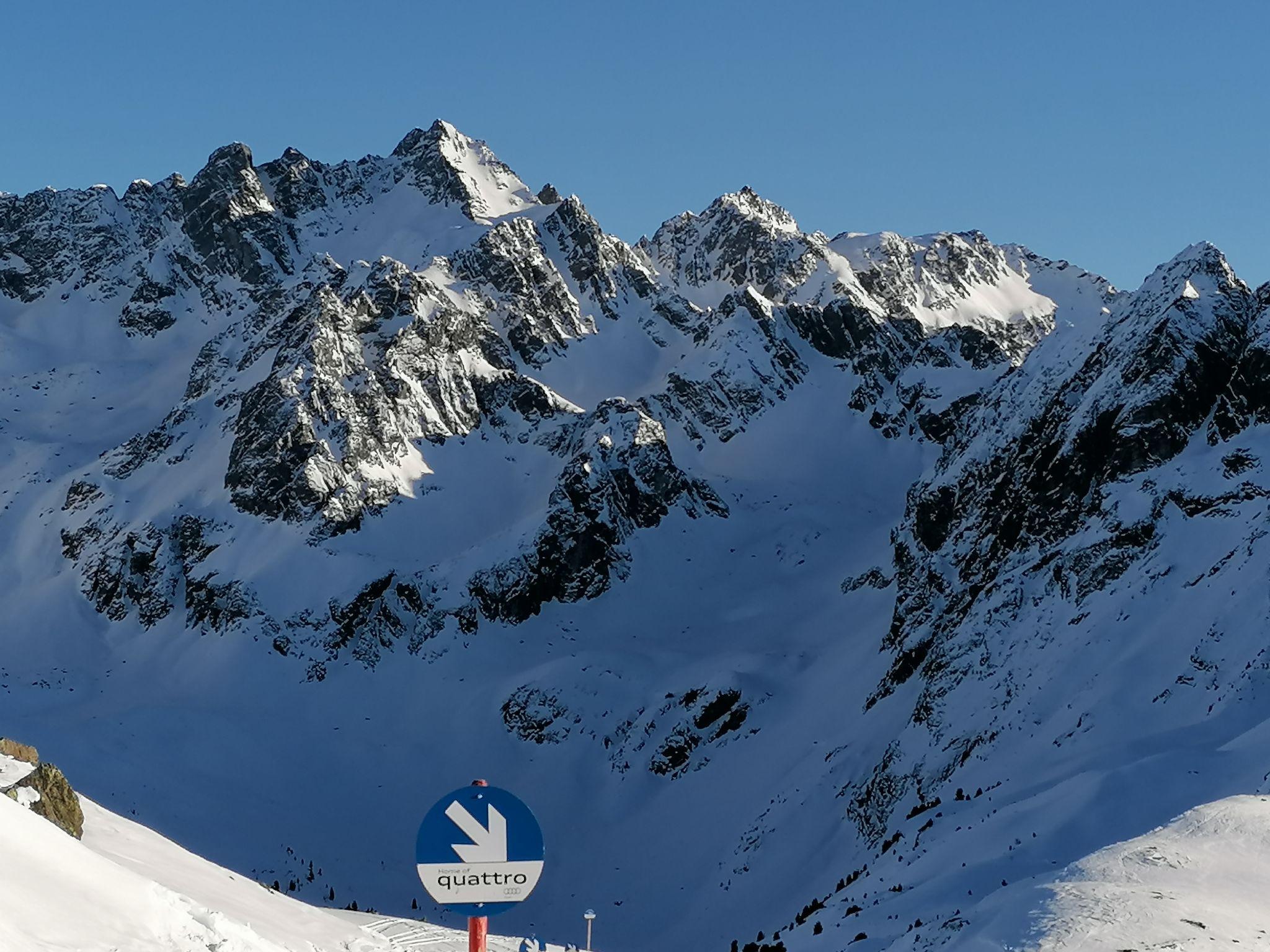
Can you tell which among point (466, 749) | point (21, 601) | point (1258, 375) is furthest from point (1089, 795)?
point (21, 601)

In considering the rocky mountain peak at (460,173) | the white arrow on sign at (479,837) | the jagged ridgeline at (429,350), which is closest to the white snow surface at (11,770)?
the white arrow on sign at (479,837)

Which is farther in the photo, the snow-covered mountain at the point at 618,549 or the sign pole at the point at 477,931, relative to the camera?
the snow-covered mountain at the point at 618,549

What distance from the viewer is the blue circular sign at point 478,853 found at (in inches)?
303

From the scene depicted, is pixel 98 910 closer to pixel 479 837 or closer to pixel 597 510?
pixel 479 837

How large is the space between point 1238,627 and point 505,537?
71.0m

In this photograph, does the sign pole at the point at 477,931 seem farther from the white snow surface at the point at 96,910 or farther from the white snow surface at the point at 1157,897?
the white snow surface at the point at 1157,897

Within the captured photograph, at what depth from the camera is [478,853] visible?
776 cm

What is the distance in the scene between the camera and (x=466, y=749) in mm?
85062

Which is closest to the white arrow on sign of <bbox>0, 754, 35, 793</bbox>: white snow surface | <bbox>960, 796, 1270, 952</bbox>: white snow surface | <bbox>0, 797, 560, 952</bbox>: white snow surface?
<bbox>0, 797, 560, 952</bbox>: white snow surface

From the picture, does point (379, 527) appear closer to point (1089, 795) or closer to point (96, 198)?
point (1089, 795)

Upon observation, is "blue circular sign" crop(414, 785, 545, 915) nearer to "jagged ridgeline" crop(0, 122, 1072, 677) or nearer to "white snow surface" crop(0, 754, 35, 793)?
"white snow surface" crop(0, 754, 35, 793)

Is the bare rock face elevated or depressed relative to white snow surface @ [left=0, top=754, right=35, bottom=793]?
elevated

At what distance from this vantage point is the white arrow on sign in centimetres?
774

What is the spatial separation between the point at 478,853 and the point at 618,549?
3920 inches
